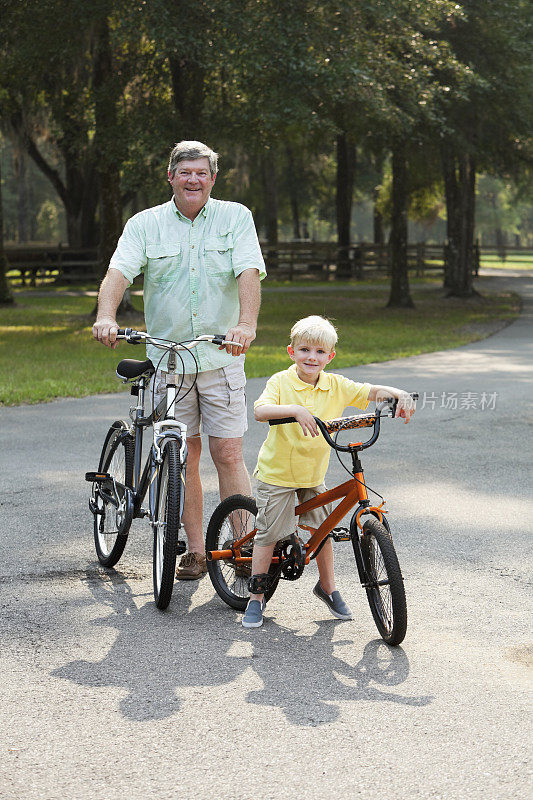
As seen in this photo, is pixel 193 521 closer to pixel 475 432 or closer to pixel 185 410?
pixel 185 410

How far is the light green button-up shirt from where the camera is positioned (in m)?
5.03

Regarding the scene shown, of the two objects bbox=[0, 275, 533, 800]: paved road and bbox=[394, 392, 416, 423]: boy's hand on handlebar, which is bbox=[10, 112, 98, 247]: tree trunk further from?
bbox=[394, 392, 416, 423]: boy's hand on handlebar

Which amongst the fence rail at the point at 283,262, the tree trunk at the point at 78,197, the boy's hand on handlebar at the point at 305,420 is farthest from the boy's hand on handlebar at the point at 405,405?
the tree trunk at the point at 78,197

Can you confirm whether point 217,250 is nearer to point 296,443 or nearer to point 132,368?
point 132,368

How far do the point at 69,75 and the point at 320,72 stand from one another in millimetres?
6204

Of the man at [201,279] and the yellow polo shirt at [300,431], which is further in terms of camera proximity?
the man at [201,279]

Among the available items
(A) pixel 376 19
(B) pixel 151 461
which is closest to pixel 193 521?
(B) pixel 151 461

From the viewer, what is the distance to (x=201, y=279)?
507cm

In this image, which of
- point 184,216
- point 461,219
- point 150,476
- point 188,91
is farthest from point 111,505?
point 461,219

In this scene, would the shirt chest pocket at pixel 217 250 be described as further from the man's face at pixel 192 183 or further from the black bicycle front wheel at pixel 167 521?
the black bicycle front wheel at pixel 167 521

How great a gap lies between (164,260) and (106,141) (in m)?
15.1

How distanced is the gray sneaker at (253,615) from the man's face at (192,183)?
1844 mm

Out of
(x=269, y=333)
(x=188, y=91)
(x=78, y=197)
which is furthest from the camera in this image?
(x=78, y=197)

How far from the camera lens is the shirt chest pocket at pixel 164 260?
198 inches
